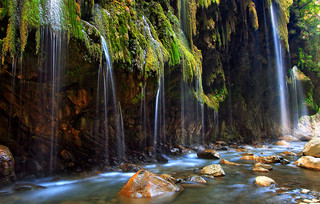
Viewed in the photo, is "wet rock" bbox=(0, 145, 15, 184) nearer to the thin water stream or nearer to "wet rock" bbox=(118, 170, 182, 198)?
the thin water stream

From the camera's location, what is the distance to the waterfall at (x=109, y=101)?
6188 mm

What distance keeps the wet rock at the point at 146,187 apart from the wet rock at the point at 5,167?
2.63m

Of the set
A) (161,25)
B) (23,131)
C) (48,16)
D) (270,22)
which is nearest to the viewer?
(48,16)

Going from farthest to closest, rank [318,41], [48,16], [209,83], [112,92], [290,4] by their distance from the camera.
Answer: [318,41]
[290,4]
[209,83]
[112,92]
[48,16]

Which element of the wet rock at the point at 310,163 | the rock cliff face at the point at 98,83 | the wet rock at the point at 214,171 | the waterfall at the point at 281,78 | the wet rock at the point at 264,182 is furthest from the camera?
the waterfall at the point at 281,78

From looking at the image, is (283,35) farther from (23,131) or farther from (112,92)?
(23,131)

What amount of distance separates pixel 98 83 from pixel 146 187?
3.69 m

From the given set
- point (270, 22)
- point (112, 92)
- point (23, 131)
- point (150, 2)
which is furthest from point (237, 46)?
point (23, 131)

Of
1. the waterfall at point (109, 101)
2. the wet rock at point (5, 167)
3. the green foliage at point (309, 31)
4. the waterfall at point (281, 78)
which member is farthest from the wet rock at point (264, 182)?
the green foliage at point (309, 31)

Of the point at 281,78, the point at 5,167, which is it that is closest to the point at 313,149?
the point at 5,167

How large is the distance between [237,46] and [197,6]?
6.36 meters

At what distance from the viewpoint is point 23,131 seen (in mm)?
6039

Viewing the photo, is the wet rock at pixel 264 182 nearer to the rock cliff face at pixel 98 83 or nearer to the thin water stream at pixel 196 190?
the thin water stream at pixel 196 190

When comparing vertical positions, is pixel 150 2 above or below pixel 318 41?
below
